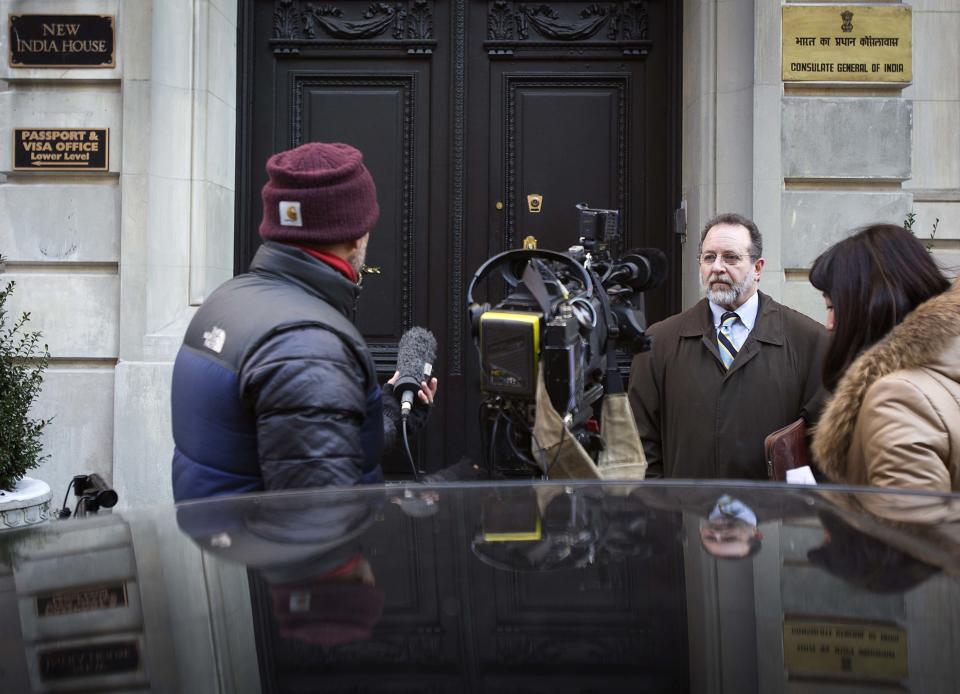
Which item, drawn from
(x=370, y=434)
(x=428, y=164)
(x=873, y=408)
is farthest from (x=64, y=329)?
(x=873, y=408)

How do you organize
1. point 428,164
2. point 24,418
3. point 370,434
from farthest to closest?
point 428,164
point 24,418
point 370,434

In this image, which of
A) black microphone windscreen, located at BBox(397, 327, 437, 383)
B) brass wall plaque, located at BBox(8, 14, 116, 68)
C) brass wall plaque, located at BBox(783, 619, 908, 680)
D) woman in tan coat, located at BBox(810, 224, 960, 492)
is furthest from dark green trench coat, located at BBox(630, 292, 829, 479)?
brass wall plaque, located at BBox(8, 14, 116, 68)

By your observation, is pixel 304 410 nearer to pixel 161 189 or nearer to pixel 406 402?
pixel 406 402

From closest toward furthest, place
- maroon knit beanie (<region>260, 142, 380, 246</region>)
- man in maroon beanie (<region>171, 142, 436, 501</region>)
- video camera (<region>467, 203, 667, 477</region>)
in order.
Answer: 1. video camera (<region>467, 203, 667, 477</region>)
2. man in maroon beanie (<region>171, 142, 436, 501</region>)
3. maroon knit beanie (<region>260, 142, 380, 246</region>)

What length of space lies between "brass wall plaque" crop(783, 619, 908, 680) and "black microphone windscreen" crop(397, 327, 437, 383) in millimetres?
1895

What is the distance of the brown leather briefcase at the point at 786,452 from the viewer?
3545mm

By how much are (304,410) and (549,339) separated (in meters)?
0.50

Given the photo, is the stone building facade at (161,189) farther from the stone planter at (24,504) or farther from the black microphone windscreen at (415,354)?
the black microphone windscreen at (415,354)

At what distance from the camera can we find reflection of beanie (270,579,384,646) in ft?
3.71

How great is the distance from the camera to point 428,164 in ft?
23.2

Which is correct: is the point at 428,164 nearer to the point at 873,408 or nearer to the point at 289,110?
the point at 289,110

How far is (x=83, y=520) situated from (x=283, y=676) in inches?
22.4

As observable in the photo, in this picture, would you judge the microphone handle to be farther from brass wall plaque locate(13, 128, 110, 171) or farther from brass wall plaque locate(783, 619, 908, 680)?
brass wall plaque locate(13, 128, 110, 171)

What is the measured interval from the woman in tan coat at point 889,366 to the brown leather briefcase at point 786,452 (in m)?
0.59
